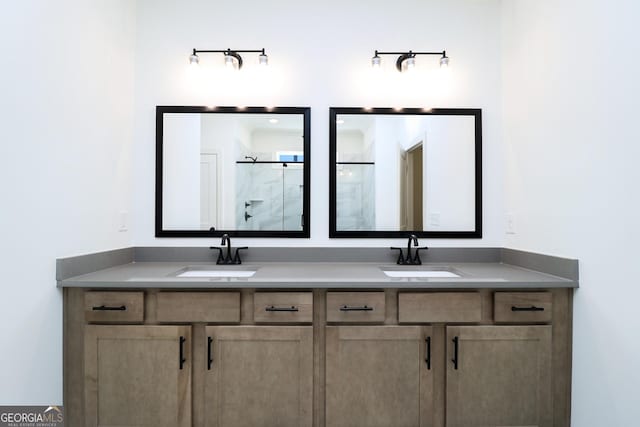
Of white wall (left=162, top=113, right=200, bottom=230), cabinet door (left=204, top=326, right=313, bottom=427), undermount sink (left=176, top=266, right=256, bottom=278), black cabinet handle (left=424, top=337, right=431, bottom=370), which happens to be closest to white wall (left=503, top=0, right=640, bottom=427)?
black cabinet handle (left=424, top=337, right=431, bottom=370)

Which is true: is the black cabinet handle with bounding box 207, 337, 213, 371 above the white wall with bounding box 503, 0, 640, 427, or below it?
below

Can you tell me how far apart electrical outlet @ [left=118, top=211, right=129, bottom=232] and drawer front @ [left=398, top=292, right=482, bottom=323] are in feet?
5.58

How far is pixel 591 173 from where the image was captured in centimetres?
149

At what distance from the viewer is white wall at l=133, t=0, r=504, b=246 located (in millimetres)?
2152

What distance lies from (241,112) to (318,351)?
153cm

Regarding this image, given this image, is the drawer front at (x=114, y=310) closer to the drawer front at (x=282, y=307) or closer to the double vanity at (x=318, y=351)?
the double vanity at (x=318, y=351)

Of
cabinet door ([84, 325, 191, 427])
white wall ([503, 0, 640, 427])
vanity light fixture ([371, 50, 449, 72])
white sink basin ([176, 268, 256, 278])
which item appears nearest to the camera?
white wall ([503, 0, 640, 427])

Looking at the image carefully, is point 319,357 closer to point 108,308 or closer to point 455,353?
point 455,353

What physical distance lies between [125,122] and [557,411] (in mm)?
2871

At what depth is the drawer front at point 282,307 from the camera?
5.24 ft

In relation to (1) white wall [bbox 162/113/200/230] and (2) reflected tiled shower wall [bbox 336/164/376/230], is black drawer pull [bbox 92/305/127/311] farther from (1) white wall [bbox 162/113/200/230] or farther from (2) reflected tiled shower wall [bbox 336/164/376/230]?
(2) reflected tiled shower wall [bbox 336/164/376/230]

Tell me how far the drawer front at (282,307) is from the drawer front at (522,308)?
0.92 meters

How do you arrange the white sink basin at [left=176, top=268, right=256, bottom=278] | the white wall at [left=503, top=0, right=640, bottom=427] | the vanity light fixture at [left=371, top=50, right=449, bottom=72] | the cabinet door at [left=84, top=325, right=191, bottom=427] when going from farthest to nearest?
the vanity light fixture at [left=371, top=50, right=449, bottom=72] < the white sink basin at [left=176, top=268, right=256, bottom=278] < the cabinet door at [left=84, top=325, right=191, bottom=427] < the white wall at [left=503, top=0, right=640, bottom=427]

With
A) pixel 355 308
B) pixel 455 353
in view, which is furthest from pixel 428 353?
pixel 355 308
